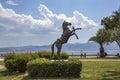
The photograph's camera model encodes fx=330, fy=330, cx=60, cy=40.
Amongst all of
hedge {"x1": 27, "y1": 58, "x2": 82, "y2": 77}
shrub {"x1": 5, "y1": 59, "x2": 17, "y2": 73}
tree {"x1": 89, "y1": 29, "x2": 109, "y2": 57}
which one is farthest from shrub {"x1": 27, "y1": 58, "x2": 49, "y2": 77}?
tree {"x1": 89, "y1": 29, "x2": 109, "y2": 57}

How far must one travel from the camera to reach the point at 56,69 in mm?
23312

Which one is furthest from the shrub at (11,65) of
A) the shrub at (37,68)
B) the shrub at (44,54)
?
the shrub at (37,68)

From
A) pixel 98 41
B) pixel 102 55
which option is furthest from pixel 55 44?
pixel 98 41

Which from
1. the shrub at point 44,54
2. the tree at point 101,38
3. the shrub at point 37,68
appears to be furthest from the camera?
the tree at point 101,38

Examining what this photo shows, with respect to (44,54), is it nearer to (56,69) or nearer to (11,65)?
(11,65)

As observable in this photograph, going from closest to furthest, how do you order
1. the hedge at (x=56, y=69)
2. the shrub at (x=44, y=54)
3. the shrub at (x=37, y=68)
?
1. the hedge at (x=56, y=69)
2. the shrub at (x=37, y=68)
3. the shrub at (x=44, y=54)

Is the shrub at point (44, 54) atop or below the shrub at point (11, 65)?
atop

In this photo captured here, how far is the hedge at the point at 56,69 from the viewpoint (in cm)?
2317

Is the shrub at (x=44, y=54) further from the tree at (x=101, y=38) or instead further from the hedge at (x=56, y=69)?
the tree at (x=101, y=38)

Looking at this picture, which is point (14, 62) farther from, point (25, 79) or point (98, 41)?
point (98, 41)

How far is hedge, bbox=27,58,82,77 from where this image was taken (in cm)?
2317

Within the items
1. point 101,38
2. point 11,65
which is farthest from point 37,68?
point 101,38

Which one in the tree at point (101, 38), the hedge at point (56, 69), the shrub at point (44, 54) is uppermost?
the tree at point (101, 38)

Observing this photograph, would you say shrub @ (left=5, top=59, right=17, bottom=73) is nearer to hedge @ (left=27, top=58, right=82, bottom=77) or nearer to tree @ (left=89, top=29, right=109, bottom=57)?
hedge @ (left=27, top=58, right=82, bottom=77)
